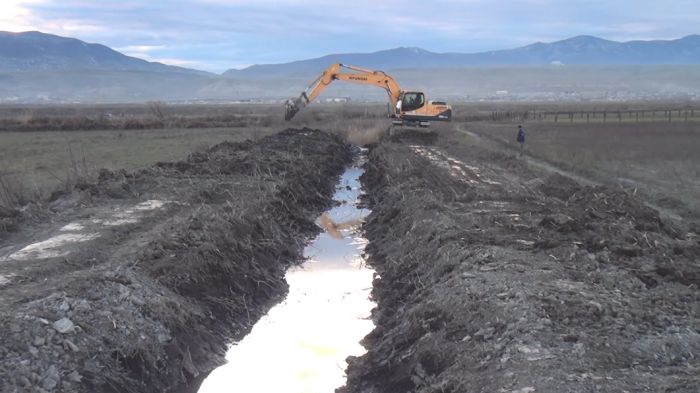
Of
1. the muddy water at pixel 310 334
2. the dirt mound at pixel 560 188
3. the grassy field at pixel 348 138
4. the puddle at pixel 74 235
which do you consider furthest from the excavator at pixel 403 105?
the puddle at pixel 74 235

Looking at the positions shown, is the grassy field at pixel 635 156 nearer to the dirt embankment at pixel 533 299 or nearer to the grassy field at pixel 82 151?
the dirt embankment at pixel 533 299

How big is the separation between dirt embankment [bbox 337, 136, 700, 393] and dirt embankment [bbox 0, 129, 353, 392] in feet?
7.07

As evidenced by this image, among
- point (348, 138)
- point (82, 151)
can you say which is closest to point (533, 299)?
point (82, 151)

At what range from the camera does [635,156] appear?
26781mm

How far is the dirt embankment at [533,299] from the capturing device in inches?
267

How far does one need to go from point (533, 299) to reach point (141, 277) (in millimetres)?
5238

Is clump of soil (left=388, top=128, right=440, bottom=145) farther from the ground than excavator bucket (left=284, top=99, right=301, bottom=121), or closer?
closer

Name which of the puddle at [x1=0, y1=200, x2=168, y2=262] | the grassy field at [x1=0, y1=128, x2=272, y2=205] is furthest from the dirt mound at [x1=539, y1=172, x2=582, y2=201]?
the grassy field at [x1=0, y1=128, x2=272, y2=205]

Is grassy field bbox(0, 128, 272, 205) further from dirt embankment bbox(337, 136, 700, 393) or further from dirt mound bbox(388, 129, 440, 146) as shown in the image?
dirt embankment bbox(337, 136, 700, 393)

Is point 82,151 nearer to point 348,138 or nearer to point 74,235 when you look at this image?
point 74,235

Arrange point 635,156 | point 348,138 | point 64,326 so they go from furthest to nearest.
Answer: point 348,138, point 635,156, point 64,326

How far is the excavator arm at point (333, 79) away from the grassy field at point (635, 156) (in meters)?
6.53

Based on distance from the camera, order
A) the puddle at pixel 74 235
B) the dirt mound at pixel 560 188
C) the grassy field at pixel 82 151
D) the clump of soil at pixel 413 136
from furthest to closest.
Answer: the clump of soil at pixel 413 136 < the grassy field at pixel 82 151 < the dirt mound at pixel 560 188 < the puddle at pixel 74 235

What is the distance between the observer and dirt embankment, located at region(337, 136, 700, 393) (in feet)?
22.2
